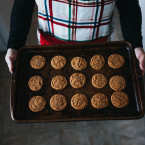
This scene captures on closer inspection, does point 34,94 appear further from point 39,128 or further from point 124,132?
point 124,132

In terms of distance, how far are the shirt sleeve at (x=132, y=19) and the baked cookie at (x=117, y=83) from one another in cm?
24

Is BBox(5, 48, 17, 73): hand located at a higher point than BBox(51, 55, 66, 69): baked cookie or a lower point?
higher

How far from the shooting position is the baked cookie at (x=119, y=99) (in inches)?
40.5

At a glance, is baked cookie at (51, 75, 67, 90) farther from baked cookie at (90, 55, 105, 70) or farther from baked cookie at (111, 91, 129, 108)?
baked cookie at (111, 91, 129, 108)

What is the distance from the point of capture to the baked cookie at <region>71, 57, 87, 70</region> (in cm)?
115

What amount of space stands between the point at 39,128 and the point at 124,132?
2.96ft

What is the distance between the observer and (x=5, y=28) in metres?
1.80

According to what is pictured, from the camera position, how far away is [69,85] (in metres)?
1.12

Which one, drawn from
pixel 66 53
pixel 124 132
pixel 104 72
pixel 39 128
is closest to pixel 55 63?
pixel 66 53

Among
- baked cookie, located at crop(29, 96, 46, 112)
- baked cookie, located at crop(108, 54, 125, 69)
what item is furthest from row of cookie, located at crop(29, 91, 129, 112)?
baked cookie, located at crop(108, 54, 125, 69)

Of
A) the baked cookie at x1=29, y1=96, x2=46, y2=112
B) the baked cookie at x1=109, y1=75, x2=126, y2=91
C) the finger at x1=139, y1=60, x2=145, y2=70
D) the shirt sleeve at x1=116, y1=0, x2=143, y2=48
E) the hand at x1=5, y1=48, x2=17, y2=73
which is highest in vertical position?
the shirt sleeve at x1=116, y1=0, x2=143, y2=48

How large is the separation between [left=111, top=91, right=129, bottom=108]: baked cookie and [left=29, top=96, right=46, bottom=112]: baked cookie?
473mm

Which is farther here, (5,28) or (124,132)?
(5,28)

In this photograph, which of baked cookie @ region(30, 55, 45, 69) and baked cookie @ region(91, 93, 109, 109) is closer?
baked cookie @ region(91, 93, 109, 109)
